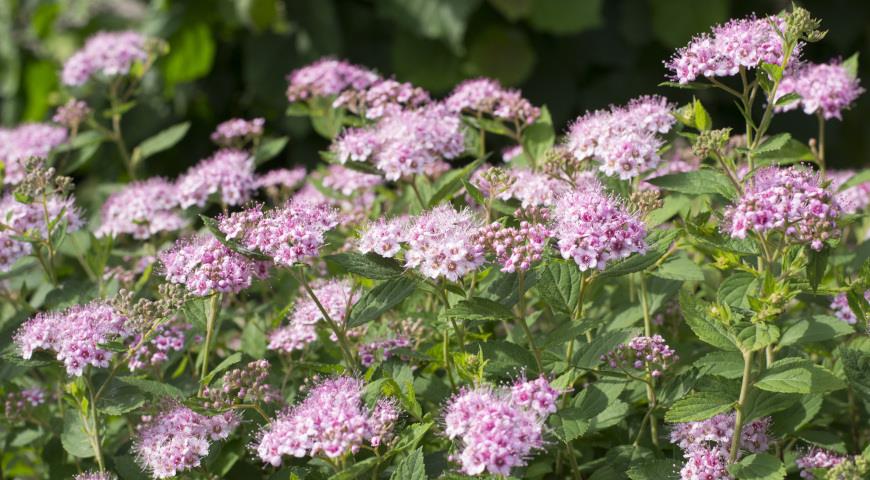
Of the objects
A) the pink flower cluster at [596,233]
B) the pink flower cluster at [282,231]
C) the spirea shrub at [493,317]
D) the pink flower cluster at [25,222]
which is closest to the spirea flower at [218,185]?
the spirea shrub at [493,317]

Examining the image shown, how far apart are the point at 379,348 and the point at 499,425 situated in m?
0.64

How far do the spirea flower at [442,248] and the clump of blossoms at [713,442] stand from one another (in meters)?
0.51

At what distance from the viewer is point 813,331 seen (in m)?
1.89

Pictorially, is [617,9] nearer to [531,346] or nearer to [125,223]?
[125,223]

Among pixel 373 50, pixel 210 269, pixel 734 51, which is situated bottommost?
pixel 373 50

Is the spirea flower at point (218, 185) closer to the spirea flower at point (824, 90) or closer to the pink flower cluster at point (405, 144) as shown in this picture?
the pink flower cluster at point (405, 144)

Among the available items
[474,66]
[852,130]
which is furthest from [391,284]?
[852,130]

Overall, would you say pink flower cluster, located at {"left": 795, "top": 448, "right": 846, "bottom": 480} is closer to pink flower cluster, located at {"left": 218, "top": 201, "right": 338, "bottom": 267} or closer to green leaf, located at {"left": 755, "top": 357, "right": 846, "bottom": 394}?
green leaf, located at {"left": 755, "top": 357, "right": 846, "bottom": 394}

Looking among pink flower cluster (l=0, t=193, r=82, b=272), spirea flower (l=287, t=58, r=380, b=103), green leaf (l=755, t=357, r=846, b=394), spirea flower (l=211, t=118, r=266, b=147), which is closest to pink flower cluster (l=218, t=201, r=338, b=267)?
pink flower cluster (l=0, t=193, r=82, b=272)

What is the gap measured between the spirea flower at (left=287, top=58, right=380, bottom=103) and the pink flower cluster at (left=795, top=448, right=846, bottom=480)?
1.48 m

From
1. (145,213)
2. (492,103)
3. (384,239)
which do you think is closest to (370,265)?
(384,239)

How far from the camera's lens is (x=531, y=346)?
6.32 ft

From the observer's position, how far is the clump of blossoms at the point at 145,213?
2666 mm

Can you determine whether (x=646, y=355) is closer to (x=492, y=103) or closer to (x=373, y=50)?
(x=492, y=103)
